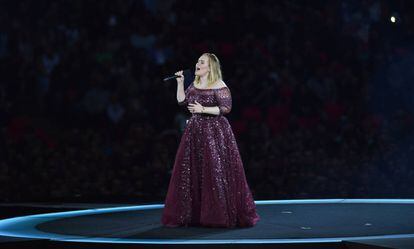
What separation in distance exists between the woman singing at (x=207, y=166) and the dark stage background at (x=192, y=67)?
246 centimetres

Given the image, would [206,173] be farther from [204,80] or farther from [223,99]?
[204,80]

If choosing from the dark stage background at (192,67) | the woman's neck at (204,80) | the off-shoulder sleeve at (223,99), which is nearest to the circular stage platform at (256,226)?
the off-shoulder sleeve at (223,99)

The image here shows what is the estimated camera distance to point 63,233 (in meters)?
4.21

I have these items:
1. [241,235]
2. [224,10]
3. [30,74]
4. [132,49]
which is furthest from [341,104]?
[241,235]

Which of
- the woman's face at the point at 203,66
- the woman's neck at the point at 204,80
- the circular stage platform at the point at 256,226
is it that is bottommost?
the circular stage platform at the point at 256,226

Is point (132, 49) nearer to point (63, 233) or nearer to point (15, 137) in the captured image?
point (15, 137)

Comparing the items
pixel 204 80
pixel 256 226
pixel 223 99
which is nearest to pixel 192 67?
pixel 204 80

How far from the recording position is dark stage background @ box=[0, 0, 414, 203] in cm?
754

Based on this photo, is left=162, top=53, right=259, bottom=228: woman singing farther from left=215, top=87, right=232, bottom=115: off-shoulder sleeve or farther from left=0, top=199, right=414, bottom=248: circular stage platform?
left=0, top=199, right=414, bottom=248: circular stage platform

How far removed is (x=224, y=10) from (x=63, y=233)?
5.23 meters

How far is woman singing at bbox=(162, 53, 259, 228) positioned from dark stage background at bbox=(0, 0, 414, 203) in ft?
8.09

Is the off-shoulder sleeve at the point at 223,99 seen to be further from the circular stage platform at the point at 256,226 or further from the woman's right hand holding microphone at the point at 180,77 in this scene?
the circular stage platform at the point at 256,226

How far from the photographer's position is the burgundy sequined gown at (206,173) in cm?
452

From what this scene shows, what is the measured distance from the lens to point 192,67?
8547 millimetres
